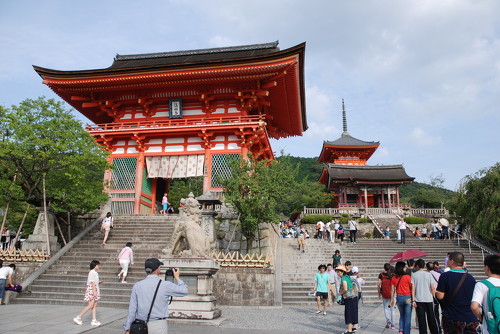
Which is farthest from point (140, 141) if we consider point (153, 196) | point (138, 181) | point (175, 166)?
point (153, 196)

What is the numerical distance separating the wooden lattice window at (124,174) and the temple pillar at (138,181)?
0.30m

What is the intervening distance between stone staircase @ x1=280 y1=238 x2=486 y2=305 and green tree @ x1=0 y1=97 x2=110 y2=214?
9.13 meters

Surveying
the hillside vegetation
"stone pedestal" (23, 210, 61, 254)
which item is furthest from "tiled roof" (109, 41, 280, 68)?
the hillside vegetation

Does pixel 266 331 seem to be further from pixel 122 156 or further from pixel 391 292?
pixel 122 156

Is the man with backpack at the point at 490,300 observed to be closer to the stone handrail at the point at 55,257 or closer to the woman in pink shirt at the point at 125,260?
the woman in pink shirt at the point at 125,260

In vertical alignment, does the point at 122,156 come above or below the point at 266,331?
above

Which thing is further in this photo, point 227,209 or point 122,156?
point 122,156

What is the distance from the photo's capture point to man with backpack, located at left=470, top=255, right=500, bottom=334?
3.47 metres

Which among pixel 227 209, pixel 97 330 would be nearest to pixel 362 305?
pixel 227 209

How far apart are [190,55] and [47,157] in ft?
49.5

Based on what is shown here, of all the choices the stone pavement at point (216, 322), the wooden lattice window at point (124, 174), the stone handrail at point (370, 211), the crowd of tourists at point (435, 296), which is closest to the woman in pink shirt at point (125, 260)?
the stone pavement at point (216, 322)

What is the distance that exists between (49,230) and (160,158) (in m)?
7.55

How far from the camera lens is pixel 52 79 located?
2077 centimetres

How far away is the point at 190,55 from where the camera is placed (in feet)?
86.8
